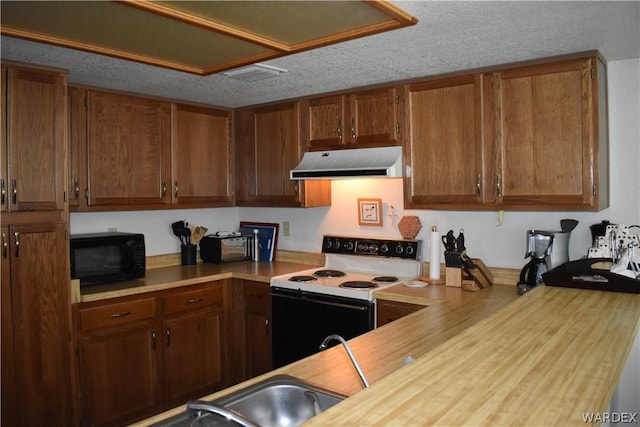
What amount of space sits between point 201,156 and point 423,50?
2.04 meters

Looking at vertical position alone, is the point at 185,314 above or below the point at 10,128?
below

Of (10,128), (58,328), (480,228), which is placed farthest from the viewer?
(480,228)

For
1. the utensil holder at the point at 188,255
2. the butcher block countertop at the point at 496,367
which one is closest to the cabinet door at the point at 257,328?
the utensil holder at the point at 188,255

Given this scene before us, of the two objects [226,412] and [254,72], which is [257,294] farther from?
[226,412]

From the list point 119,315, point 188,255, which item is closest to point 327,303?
point 119,315

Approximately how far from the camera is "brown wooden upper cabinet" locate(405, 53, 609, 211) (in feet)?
8.54

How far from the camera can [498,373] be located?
1225 mm

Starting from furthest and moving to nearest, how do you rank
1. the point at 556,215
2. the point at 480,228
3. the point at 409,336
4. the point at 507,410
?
the point at 480,228
the point at 556,215
the point at 409,336
the point at 507,410

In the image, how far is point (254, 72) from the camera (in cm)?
290

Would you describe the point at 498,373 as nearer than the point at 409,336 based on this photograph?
Yes

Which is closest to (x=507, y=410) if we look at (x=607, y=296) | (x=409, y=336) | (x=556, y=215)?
(x=409, y=336)

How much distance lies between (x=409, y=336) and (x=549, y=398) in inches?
39.4

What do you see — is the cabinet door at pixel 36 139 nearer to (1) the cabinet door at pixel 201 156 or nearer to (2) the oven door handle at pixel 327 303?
(1) the cabinet door at pixel 201 156

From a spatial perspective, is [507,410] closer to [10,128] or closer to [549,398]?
[549,398]
